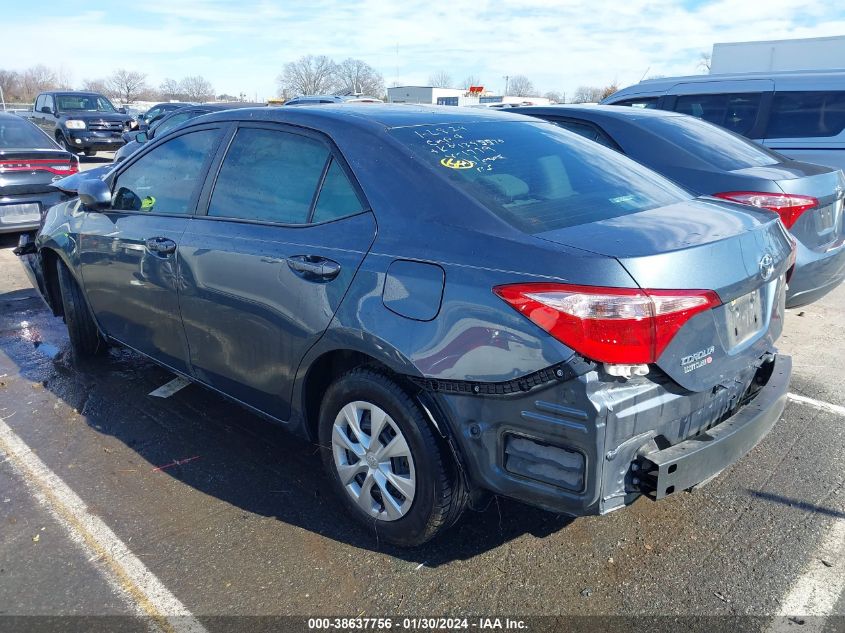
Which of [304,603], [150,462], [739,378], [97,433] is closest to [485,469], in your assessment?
[304,603]

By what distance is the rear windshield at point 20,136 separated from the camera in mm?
8641

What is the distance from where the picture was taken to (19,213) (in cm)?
823

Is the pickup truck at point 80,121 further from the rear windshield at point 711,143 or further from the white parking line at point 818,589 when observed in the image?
the white parking line at point 818,589

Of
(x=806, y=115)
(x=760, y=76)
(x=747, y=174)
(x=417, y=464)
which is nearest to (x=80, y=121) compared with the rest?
(x=760, y=76)

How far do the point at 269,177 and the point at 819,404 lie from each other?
11.4ft

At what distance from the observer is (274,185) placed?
10.5ft

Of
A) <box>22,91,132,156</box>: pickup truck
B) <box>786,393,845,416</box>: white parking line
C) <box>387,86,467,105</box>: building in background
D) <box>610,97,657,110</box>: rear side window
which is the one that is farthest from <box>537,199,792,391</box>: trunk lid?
<box>387,86,467,105</box>: building in background

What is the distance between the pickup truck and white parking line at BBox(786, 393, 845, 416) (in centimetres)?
1993

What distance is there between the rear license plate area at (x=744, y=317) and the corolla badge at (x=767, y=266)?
60mm

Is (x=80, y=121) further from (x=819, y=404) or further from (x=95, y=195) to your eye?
(x=819, y=404)

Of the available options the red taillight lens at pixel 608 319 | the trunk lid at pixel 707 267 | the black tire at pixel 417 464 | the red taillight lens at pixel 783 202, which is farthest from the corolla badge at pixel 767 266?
the red taillight lens at pixel 783 202

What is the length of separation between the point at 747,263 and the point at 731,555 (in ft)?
3.94

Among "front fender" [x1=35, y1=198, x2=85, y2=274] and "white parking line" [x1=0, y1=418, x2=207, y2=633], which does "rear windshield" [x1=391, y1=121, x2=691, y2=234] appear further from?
"front fender" [x1=35, y1=198, x2=85, y2=274]

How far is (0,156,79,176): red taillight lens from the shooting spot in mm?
8070
